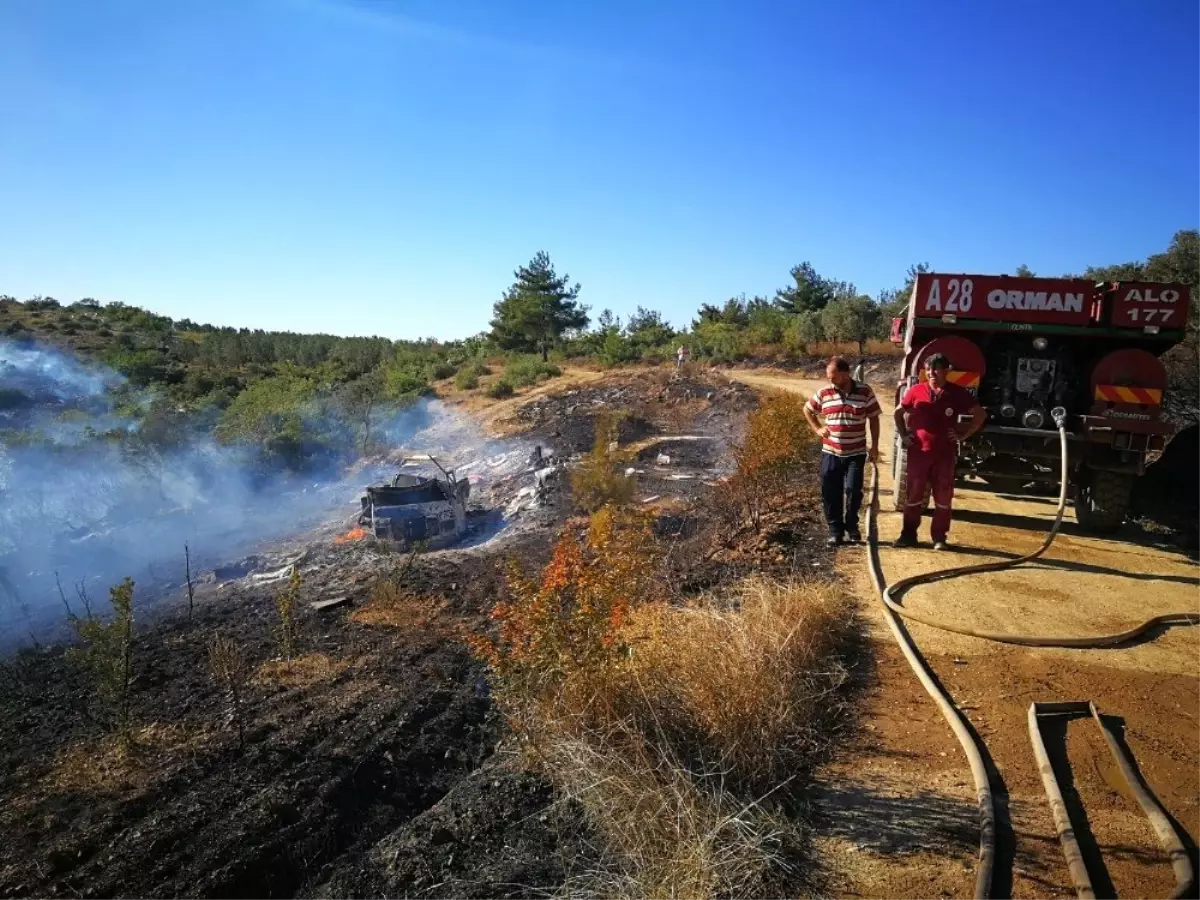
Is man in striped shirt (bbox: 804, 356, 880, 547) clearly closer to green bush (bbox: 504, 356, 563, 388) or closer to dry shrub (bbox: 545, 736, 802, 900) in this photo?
dry shrub (bbox: 545, 736, 802, 900)

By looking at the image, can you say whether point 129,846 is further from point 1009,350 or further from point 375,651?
point 1009,350

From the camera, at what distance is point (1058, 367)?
795cm

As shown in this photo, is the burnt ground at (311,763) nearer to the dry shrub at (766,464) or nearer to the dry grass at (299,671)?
the dry grass at (299,671)

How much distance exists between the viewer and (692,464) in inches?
639

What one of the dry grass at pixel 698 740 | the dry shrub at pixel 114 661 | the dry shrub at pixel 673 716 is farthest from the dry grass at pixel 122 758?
the dry grass at pixel 698 740

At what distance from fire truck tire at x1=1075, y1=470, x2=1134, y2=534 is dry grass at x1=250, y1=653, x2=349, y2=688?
818 centimetres

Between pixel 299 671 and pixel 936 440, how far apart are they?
677 centimetres

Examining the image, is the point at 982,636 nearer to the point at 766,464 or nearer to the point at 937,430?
the point at 937,430

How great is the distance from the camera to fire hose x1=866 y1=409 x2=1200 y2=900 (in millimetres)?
2717

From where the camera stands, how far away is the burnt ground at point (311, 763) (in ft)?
12.2

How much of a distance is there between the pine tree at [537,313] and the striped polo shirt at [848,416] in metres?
32.3

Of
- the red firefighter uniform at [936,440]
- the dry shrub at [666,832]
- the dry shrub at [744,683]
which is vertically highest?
the red firefighter uniform at [936,440]

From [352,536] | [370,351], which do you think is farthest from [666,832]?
[370,351]

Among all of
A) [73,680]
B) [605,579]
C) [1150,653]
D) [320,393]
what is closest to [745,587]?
[605,579]
